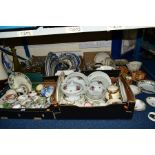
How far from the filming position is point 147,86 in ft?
3.86

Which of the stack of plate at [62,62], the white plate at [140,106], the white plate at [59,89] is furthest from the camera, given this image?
the stack of plate at [62,62]

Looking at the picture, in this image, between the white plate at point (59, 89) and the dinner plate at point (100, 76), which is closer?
the white plate at point (59, 89)

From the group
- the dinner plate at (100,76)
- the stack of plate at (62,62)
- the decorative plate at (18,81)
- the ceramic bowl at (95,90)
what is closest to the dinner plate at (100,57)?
the stack of plate at (62,62)

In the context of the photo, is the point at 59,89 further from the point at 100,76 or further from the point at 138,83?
the point at 138,83

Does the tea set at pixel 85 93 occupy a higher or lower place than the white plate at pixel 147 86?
higher

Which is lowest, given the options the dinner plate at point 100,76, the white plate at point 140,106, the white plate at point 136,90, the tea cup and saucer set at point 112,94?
the white plate at point 140,106

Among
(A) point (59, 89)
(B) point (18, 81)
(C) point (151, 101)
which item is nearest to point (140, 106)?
(C) point (151, 101)

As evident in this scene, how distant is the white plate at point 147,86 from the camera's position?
114cm

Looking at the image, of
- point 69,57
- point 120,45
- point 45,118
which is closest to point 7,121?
point 45,118

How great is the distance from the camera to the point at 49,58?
126 cm

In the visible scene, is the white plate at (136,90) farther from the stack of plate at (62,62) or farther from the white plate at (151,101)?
the stack of plate at (62,62)

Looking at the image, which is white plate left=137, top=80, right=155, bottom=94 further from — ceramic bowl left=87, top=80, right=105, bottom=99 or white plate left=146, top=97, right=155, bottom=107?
ceramic bowl left=87, top=80, right=105, bottom=99
